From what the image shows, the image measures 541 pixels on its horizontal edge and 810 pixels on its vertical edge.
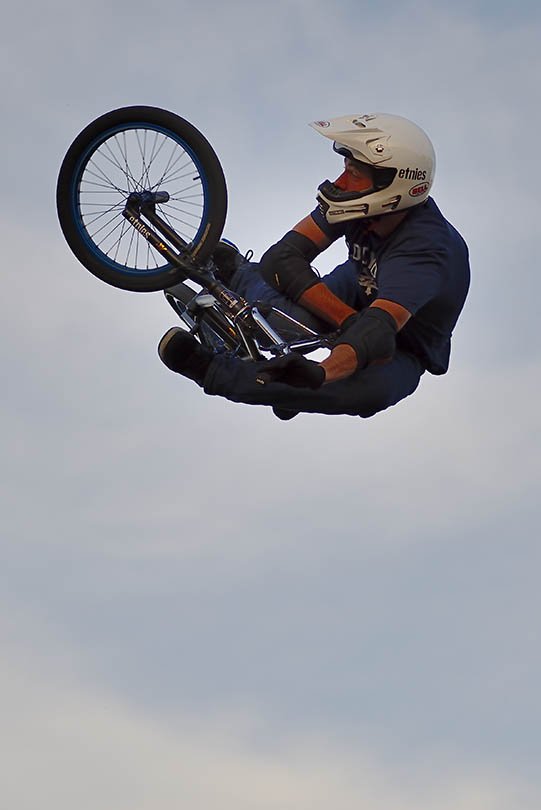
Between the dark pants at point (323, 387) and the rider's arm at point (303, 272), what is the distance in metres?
0.18

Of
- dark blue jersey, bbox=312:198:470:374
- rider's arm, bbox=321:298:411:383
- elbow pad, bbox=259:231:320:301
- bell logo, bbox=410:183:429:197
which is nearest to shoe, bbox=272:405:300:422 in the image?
elbow pad, bbox=259:231:320:301

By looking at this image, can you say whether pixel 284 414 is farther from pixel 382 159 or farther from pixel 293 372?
pixel 382 159

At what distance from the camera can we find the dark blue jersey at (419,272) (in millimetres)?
13805

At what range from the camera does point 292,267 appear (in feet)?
47.5

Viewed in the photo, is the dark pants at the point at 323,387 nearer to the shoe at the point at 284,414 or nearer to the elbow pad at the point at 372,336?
the shoe at the point at 284,414

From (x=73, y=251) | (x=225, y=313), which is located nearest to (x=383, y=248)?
(x=225, y=313)

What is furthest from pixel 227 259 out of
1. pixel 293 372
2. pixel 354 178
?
pixel 293 372

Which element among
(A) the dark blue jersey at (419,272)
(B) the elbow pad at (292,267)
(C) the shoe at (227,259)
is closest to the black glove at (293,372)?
(A) the dark blue jersey at (419,272)

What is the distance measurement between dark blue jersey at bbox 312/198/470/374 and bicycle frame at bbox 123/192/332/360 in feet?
2.28

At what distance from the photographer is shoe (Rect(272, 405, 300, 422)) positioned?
14688 mm

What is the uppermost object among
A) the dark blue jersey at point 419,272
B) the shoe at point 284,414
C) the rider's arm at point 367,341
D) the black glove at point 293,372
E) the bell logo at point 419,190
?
the bell logo at point 419,190

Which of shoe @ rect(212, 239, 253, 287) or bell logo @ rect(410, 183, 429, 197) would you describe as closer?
bell logo @ rect(410, 183, 429, 197)

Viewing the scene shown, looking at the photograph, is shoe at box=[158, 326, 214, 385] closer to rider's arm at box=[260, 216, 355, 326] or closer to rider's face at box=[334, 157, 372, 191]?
rider's arm at box=[260, 216, 355, 326]

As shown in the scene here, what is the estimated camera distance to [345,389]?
1420 centimetres
